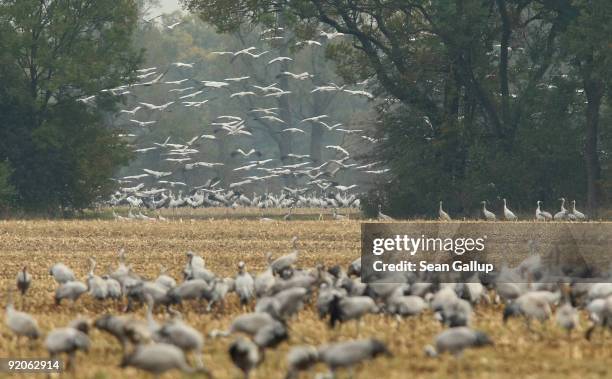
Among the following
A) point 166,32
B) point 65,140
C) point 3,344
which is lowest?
point 3,344

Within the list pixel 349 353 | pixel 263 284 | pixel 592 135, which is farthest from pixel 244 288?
pixel 592 135

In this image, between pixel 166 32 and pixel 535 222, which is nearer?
pixel 535 222

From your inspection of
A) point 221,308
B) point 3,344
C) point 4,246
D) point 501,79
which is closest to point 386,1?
point 501,79

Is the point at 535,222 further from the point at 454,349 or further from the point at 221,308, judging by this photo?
the point at 454,349

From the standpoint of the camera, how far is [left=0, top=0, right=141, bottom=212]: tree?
62.8m

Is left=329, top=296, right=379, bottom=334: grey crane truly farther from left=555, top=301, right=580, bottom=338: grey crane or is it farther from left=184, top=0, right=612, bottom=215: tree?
left=184, top=0, right=612, bottom=215: tree

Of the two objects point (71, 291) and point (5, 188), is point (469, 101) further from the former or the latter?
point (71, 291)

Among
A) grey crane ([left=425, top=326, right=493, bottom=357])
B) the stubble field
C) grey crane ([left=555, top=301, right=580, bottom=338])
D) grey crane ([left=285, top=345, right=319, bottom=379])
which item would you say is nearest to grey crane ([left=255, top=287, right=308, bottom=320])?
the stubble field

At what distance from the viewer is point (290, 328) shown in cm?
2098

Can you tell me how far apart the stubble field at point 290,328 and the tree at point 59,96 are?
72.9ft

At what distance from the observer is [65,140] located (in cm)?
6406

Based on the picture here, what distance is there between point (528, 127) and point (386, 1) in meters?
8.30

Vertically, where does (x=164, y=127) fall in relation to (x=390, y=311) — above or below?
above

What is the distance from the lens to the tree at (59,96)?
206ft
